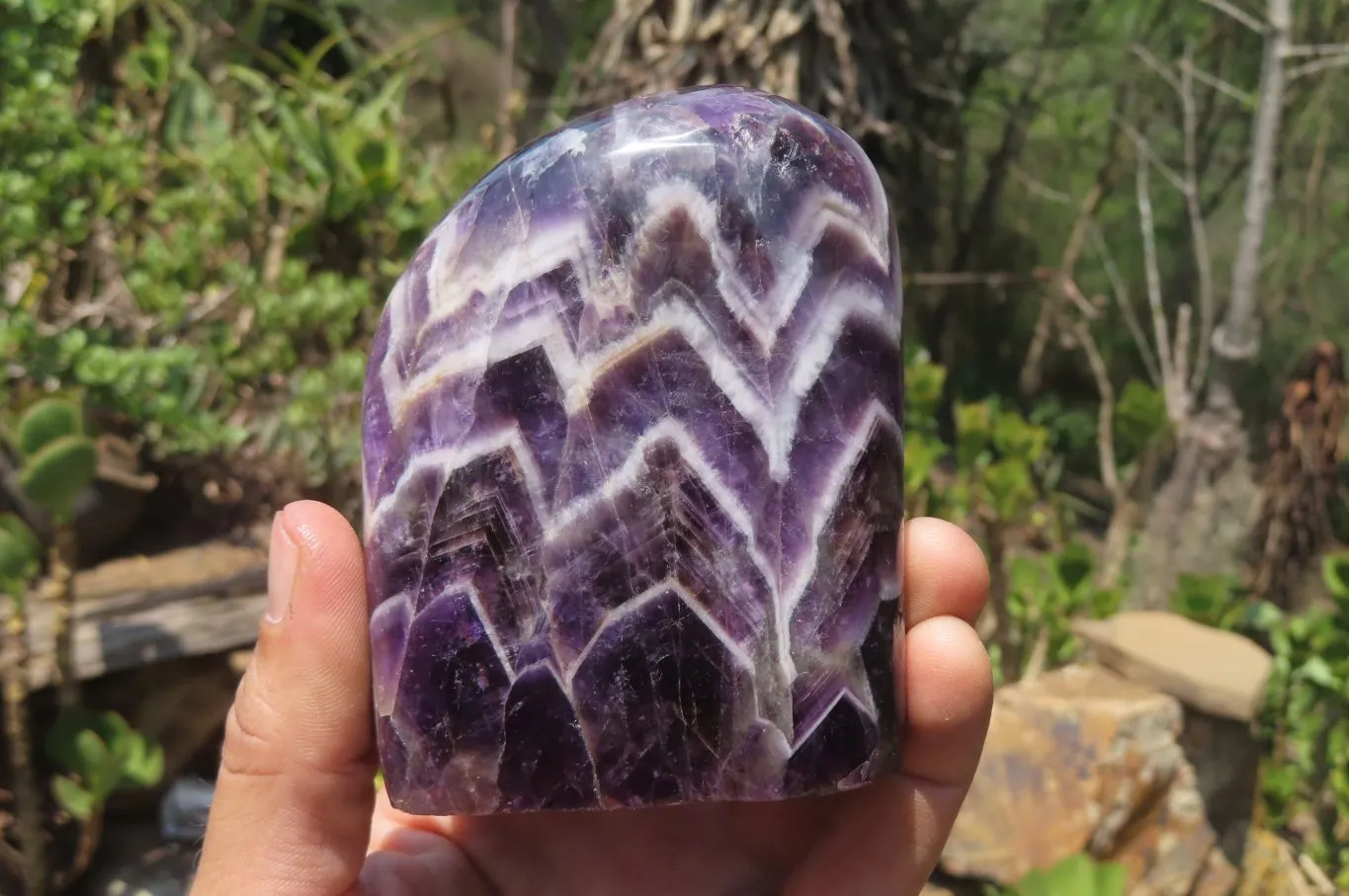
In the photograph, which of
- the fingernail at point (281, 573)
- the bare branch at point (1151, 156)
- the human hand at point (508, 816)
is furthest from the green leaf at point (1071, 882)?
the bare branch at point (1151, 156)

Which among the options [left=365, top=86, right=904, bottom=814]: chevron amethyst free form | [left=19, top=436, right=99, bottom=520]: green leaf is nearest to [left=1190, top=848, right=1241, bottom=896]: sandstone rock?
[left=365, top=86, right=904, bottom=814]: chevron amethyst free form

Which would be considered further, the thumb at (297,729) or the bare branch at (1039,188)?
the bare branch at (1039,188)

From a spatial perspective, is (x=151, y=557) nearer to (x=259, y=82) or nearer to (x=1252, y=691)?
(x=259, y=82)

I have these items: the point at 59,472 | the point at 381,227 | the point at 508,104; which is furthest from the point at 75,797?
the point at 508,104

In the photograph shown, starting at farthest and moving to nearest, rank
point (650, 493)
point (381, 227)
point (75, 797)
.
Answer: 1. point (381, 227)
2. point (75, 797)
3. point (650, 493)

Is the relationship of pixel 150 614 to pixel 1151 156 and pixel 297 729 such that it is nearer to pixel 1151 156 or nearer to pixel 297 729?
pixel 297 729

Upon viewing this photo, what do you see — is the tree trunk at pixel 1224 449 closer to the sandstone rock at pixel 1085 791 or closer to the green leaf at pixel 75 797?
the sandstone rock at pixel 1085 791

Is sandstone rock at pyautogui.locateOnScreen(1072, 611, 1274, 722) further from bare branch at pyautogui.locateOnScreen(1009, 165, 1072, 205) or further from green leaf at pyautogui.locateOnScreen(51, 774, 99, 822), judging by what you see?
bare branch at pyautogui.locateOnScreen(1009, 165, 1072, 205)
